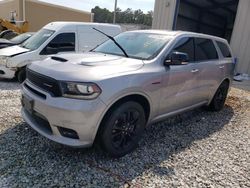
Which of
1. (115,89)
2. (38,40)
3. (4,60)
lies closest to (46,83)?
(115,89)

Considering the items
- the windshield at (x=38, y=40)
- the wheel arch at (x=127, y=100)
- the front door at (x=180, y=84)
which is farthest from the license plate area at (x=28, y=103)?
the windshield at (x=38, y=40)

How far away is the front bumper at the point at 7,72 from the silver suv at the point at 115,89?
386cm

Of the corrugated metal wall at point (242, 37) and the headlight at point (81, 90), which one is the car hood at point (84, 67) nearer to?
the headlight at point (81, 90)

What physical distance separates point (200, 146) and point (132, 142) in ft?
4.02

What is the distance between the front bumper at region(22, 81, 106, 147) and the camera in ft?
9.42

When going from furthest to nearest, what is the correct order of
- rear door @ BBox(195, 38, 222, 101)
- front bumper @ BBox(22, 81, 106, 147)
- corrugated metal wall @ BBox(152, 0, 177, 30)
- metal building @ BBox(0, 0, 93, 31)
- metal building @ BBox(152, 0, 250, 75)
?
metal building @ BBox(0, 0, 93, 31) → corrugated metal wall @ BBox(152, 0, 177, 30) → metal building @ BBox(152, 0, 250, 75) → rear door @ BBox(195, 38, 222, 101) → front bumper @ BBox(22, 81, 106, 147)

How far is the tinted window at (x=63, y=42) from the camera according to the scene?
753cm

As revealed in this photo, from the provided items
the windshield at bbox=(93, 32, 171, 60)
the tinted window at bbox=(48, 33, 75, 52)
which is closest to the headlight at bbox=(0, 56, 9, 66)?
the tinted window at bbox=(48, 33, 75, 52)

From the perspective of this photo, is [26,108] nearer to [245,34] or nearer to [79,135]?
[79,135]

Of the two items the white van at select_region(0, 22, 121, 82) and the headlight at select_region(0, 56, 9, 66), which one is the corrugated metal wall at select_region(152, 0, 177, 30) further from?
the headlight at select_region(0, 56, 9, 66)

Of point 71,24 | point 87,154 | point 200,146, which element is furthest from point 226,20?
point 87,154

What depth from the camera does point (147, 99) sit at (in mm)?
3557

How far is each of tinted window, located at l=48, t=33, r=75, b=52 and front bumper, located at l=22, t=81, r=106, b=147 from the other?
4695 millimetres

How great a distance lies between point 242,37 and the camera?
11.3 metres
